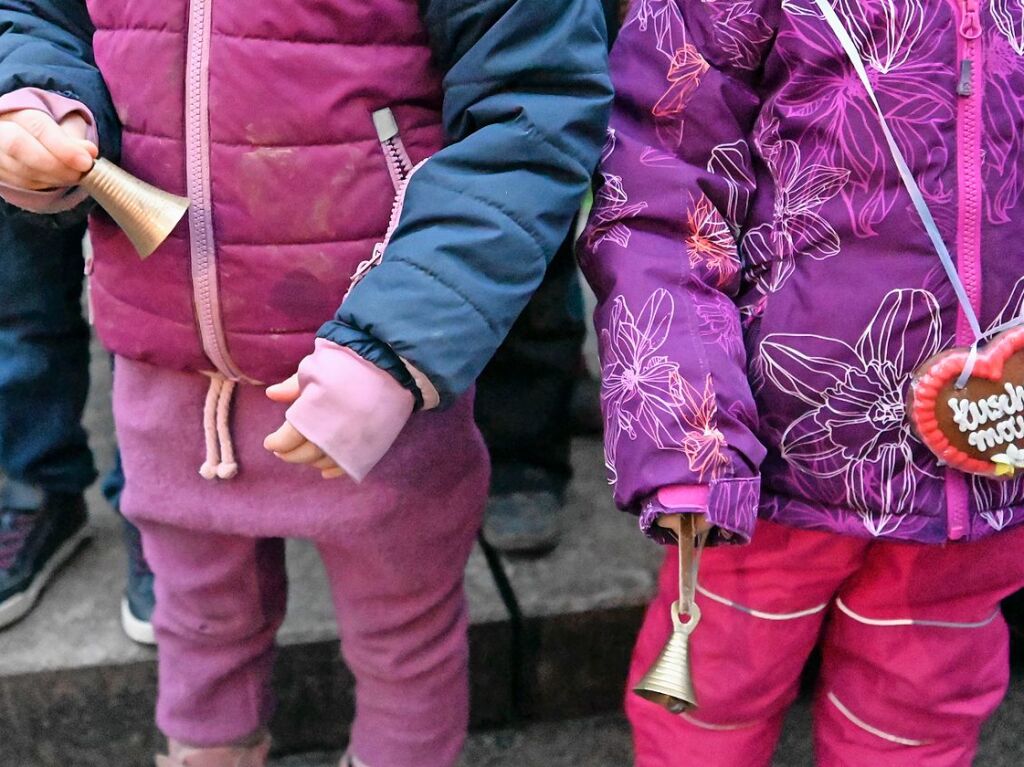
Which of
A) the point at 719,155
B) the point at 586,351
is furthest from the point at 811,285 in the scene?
the point at 586,351

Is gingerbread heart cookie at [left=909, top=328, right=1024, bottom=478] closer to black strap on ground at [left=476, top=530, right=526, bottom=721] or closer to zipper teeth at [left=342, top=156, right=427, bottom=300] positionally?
zipper teeth at [left=342, top=156, right=427, bottom=300]

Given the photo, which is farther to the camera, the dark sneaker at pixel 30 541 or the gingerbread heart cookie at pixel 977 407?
the dark sneaker at pixel 30 541

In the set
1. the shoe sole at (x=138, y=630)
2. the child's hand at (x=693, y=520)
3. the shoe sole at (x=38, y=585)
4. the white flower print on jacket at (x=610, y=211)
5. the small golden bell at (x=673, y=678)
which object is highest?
the white flower print on jacket at (x=610, y=211)

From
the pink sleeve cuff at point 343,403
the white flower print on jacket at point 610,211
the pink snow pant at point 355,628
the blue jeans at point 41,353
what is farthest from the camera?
the blue jeans at point 41,353

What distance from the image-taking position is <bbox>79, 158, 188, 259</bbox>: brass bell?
0.78 m

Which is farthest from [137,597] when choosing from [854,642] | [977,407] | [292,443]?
[977,407]

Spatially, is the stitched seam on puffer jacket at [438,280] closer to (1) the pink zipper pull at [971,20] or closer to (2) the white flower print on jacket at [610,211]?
(2) the white flower print on jacket at [610,211]

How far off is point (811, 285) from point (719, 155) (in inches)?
5.6

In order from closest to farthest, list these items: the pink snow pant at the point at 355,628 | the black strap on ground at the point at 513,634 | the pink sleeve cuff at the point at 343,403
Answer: the pink sleeve cuff at the point at 343,403, the pink snow pant at the point at 355,628, the black strap on ground at the point at 513,634

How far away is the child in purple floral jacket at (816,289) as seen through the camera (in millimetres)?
796

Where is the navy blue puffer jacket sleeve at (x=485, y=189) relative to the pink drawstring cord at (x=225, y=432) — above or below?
above

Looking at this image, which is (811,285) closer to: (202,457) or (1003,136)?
(1003,136)

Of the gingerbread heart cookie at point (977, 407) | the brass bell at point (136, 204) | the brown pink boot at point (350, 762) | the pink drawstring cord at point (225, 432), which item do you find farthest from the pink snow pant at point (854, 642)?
the brass bell at point (136, 204)

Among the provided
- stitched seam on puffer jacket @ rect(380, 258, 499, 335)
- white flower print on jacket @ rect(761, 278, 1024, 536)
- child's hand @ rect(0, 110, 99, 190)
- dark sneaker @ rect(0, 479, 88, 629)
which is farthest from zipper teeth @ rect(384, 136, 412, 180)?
dark sneaker @ rect(0, 479, 88, 629)
